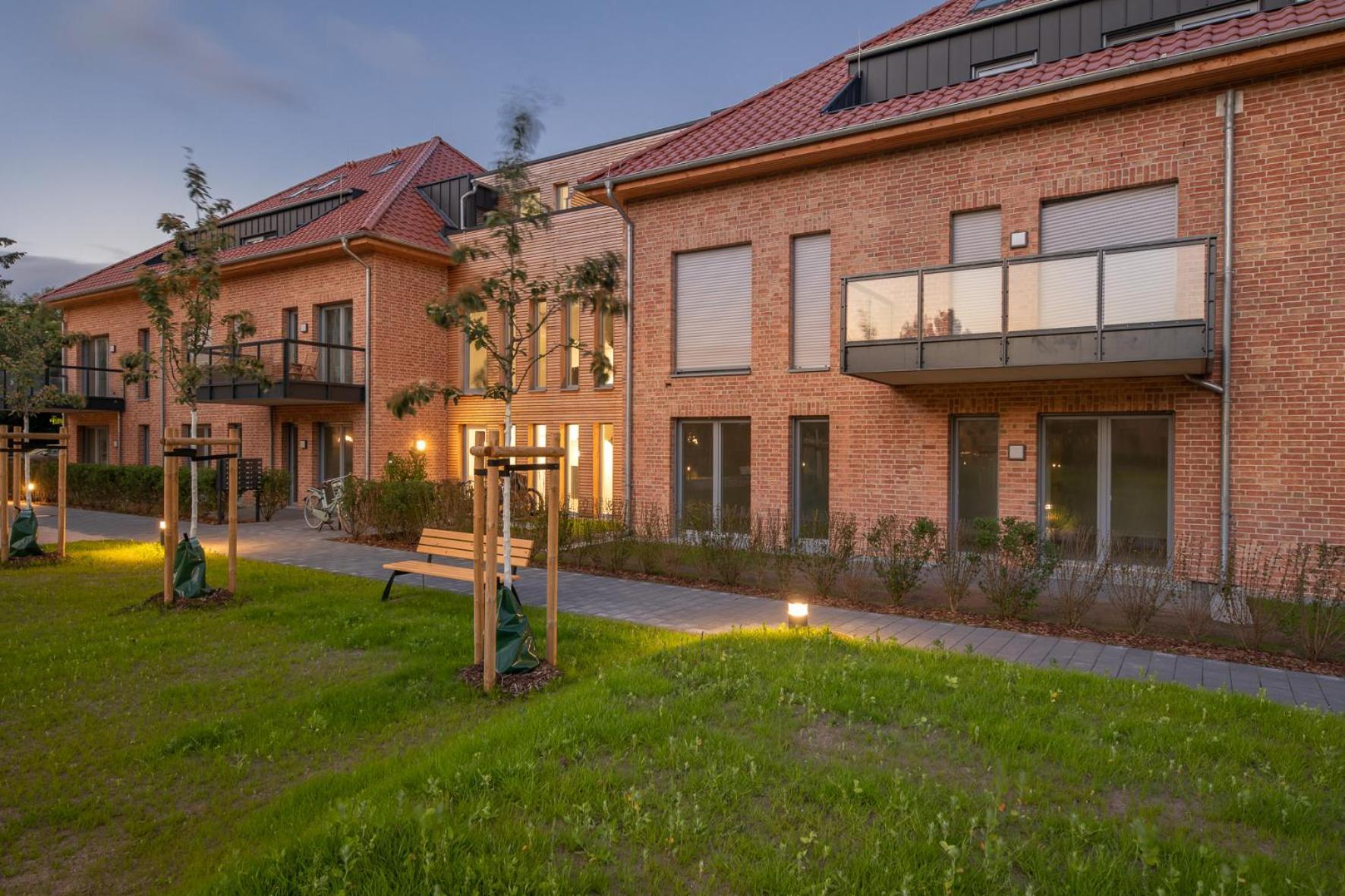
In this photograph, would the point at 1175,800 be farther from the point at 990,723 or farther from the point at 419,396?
the point at 419,396

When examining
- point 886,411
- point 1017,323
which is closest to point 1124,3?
point 1017,323

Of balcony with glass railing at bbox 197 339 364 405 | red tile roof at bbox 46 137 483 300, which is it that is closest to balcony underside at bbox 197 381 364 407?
balcony with glass railing at bbox 197 339 364 405

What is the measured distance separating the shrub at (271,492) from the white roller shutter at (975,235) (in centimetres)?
1397

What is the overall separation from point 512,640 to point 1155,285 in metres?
7.90

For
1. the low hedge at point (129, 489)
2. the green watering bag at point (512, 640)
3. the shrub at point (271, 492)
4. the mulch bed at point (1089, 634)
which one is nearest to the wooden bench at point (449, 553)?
the green watering bag at point (512, 640)

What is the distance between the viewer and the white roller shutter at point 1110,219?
932cm

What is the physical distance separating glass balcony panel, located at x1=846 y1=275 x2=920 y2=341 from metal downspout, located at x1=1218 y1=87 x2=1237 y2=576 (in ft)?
11.1

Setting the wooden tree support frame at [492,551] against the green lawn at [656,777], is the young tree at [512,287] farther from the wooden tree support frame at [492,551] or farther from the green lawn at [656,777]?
the green lawn at [656,777]

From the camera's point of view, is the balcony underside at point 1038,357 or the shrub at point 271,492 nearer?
the balcony underside at point 1038,357

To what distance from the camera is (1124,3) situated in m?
10.7

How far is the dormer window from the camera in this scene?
1134cm

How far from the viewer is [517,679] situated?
17.3 feet

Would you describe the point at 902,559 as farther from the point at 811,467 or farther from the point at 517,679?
the point at 517,679

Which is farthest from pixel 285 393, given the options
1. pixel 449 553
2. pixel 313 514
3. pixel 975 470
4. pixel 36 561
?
pixel 975 470
